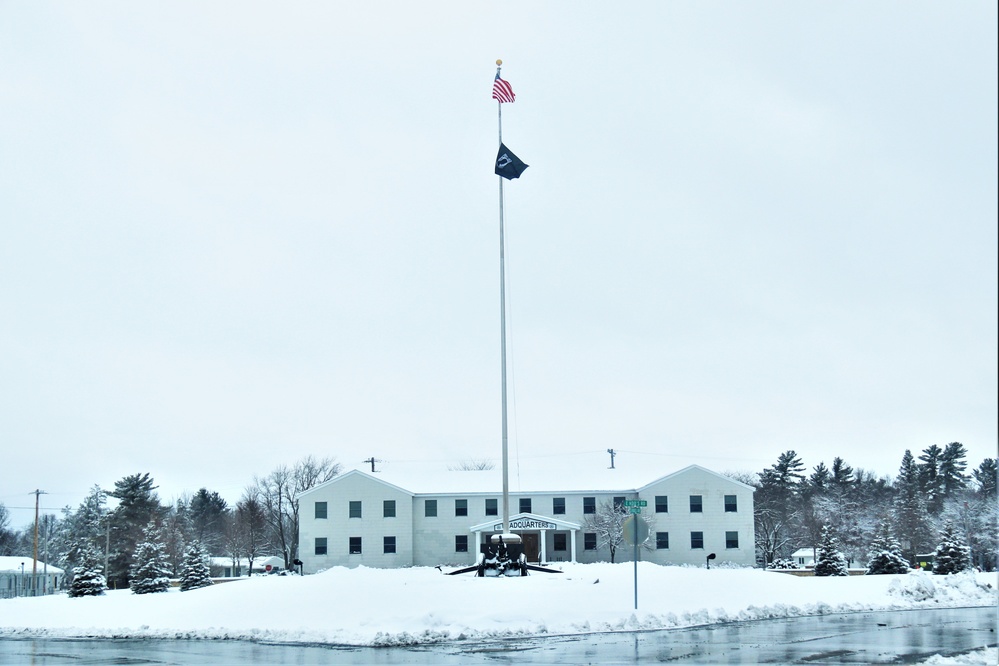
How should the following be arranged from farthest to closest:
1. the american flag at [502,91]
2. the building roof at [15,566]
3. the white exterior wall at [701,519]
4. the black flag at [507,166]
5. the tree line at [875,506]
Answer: the building roof at [15,566] < the tree line at [875,506] < the white exterior wall at [701,519] < the american flag at [502,91] < the black flag at [507,166]

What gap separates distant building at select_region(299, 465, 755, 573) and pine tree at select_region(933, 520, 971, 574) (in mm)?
17462

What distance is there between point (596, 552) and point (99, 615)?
125 ft

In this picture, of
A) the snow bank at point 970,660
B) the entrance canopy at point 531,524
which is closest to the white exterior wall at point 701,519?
the entrance canopy at point 531,524

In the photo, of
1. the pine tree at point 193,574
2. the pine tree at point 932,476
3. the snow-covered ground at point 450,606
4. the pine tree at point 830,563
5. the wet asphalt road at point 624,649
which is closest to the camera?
the wet asphalt road at point 624,649

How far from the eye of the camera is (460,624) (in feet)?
73.9

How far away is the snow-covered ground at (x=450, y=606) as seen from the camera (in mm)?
22672

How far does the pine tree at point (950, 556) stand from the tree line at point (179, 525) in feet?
151

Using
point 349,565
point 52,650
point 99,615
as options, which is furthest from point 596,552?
point 52,650

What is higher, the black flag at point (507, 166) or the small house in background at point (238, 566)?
the black flag at point (507, 166)

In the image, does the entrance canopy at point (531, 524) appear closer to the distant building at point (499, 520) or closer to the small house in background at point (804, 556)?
the distant building at point (499, 520)

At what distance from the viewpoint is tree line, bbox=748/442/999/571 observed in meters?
76.3

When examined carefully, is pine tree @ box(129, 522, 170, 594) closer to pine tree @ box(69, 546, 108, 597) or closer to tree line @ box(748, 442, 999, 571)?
pine tree @ box(69, 546, 108, 597)

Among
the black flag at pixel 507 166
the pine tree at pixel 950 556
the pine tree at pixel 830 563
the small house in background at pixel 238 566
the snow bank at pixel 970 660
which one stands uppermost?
the black flag at pixel 507 166

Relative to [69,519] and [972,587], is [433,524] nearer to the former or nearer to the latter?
[972,587]
